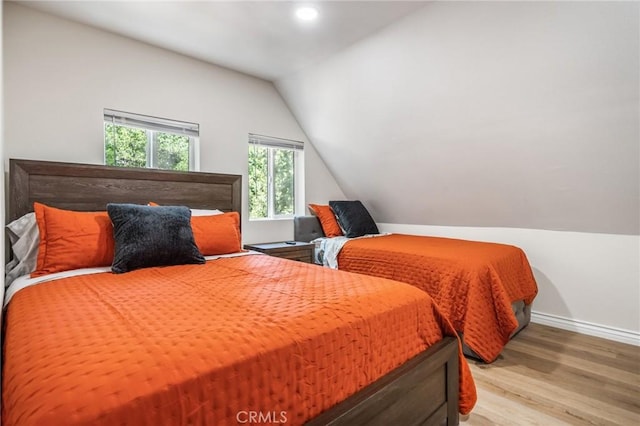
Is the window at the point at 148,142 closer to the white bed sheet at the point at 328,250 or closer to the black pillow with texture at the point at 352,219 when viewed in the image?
the white bed sheet at the point at 328,250

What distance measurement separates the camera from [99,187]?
242cm

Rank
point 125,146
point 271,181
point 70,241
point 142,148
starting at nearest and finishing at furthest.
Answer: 1. point 70,241
2. point 125,146
3. point 142,148
4. point 271,181

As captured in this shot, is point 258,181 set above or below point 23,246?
above

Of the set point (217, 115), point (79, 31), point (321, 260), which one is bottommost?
point (321, 260)

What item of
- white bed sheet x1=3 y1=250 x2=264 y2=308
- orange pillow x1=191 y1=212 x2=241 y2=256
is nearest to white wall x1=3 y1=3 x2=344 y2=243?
orange pillow x1=191 y1=212 x2=241 y2=256

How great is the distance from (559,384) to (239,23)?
3.14 m

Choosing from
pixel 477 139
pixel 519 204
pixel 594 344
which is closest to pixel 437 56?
pixel 477 139

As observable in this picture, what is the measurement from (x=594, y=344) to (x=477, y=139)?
72.0 inches

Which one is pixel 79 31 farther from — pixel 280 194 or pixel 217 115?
pixel 280 194

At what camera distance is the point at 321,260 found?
139 inches

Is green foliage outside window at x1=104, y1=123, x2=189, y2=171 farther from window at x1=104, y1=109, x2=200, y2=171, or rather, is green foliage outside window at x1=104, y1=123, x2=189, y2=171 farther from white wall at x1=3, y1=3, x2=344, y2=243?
white wall at x1=3, y1=3, x2=344, y2=243

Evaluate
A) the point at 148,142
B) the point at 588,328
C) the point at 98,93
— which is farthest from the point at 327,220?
the point at 588,328

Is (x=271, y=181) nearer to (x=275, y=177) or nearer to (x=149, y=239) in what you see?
(x=275, y=177)

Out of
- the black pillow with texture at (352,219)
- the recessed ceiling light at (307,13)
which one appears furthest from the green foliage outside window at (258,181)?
the recessed ceiling light at (307,13)
